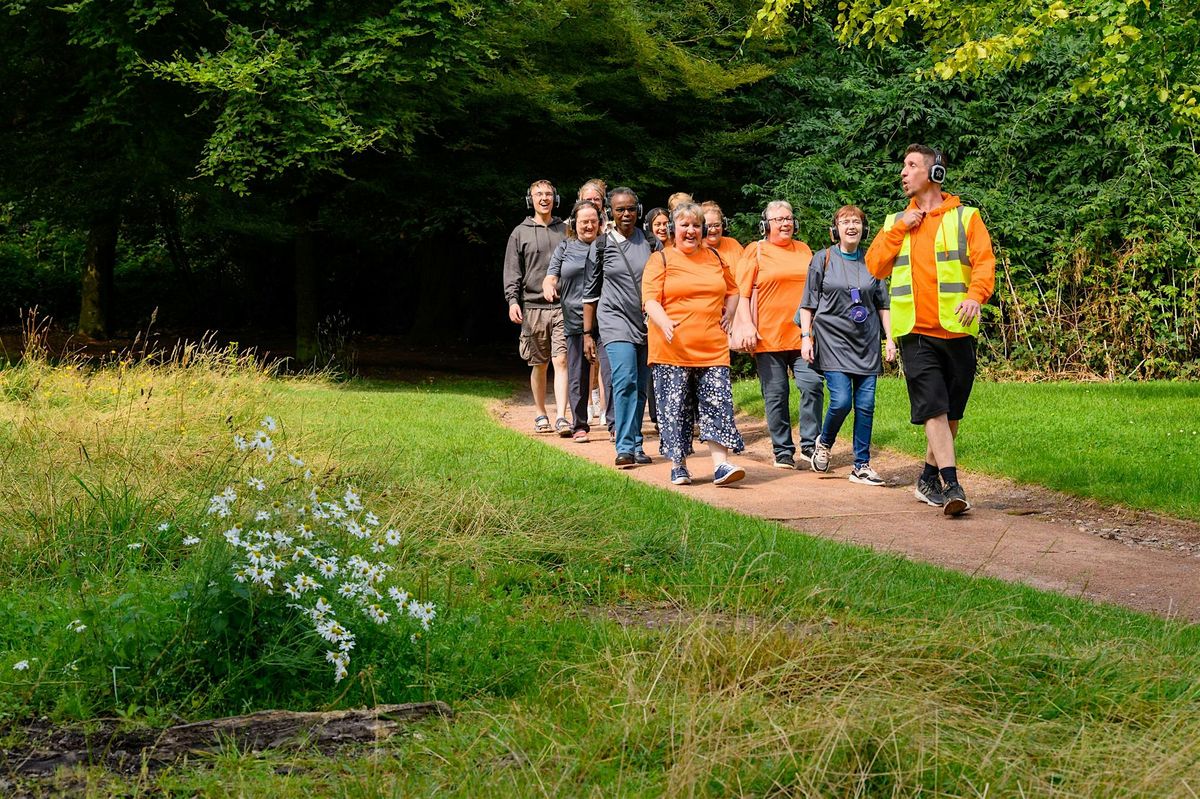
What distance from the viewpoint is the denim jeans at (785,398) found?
35.0 ft

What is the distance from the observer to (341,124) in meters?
15.2

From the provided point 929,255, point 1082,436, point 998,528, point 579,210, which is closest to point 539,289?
point 579,210

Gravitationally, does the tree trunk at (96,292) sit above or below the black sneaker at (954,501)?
above

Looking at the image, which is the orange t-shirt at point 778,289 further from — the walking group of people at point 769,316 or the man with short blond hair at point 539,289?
the man with short blond hair at point 539,289

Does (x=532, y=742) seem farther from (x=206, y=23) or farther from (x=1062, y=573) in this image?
(x=206, y=23)

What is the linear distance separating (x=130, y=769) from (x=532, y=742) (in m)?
1.05

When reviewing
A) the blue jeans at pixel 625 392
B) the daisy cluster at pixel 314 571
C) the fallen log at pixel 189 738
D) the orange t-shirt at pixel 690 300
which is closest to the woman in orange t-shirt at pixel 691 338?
the orange t-shirt at pixel 690 300

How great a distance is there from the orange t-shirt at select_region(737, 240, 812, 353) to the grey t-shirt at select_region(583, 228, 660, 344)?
0.90m

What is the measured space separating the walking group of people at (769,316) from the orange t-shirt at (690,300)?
0.04ft

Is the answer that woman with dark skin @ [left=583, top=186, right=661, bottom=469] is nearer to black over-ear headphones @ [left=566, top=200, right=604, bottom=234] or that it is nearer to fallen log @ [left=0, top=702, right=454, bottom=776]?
black over-ear headphones @ [left=566, top=200, right=604, bottom=234]

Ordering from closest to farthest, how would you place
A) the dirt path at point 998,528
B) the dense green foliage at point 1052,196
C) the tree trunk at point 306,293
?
the dirt path at point 998,528
the dense green foliage at point 1052,196
the tree trunk at point 306,293

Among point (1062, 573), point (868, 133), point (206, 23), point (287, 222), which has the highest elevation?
point (206, 23)

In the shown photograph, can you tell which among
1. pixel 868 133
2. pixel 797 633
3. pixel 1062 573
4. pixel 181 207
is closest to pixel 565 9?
pixel 868 133

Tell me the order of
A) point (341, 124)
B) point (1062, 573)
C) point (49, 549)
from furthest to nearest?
point (341, 124), point (1062, 573), point (49, 549)
